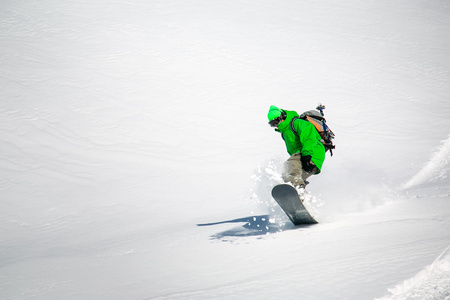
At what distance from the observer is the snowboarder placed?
192 inches

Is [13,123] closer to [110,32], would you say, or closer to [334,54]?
[110,32]

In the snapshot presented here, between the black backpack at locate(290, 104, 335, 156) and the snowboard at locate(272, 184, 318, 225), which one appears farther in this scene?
the black backpack at locate(290, 104, 335, 156)

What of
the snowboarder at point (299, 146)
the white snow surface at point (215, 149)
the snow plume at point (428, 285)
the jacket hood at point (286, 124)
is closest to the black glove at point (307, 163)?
the snowboarder at point (299, 146)

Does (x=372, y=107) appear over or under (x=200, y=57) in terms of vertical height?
under

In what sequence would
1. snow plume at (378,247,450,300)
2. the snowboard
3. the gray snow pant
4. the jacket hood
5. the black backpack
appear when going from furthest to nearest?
1. the black backpack
2. the jacket hood
3. the gray snow pant
4. the snowboard
5. snow plume at (378,247,450,300)

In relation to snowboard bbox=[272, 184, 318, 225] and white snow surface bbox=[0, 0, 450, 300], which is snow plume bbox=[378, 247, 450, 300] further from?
snowboard bbox=[272, 184, 318, 225]

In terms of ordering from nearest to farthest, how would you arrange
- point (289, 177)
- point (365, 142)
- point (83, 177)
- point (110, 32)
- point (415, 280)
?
point (415, 280) → point (289, 177) → point (83, 177) → point (365, 142) → point (110, 32)

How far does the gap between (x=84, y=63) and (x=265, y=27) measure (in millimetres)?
10365

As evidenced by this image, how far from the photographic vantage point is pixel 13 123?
492 inches

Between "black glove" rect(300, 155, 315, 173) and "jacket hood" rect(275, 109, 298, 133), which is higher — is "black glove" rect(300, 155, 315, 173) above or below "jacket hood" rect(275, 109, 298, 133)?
below

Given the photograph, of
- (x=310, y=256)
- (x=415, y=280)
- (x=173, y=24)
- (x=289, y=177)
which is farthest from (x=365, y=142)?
(x=173, y=24)

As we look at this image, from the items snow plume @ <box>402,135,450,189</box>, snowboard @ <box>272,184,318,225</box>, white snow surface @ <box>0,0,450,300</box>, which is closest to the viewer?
white snow surface @ <box>0,0,450,300</box>

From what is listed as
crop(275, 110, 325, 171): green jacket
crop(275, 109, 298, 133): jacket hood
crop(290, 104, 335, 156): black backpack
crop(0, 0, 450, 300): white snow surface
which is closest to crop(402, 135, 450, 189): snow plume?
crop(0, 0, 450, 300): white snow surface

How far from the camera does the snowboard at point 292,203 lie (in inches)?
172
